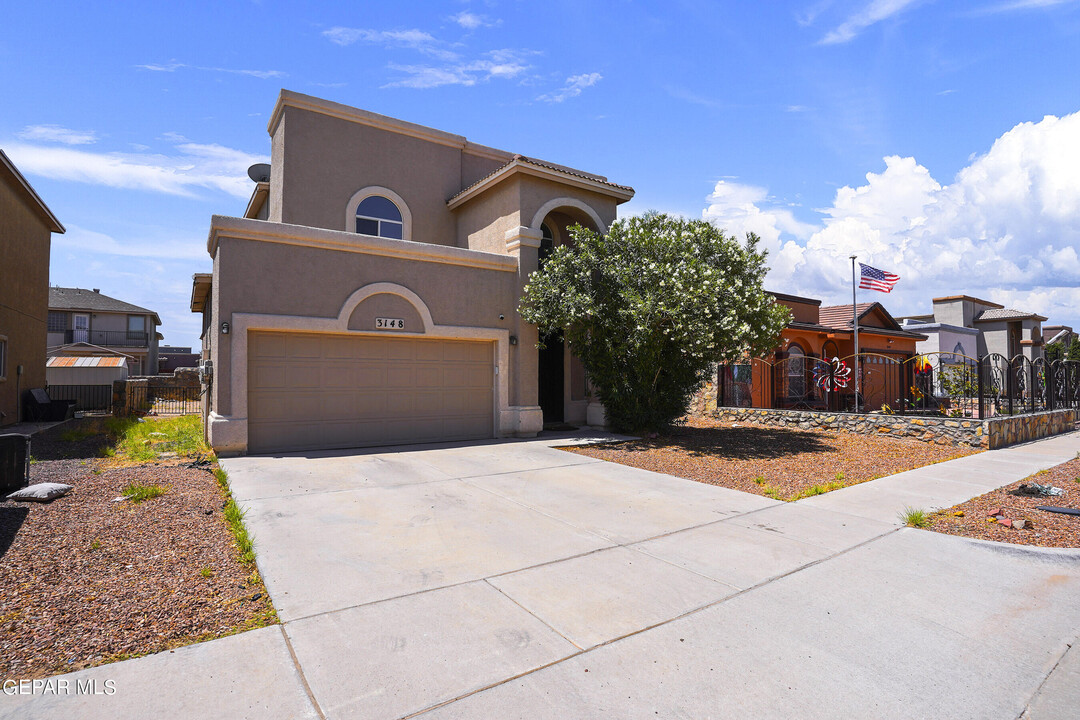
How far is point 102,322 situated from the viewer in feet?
139

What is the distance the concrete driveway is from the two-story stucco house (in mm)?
42806

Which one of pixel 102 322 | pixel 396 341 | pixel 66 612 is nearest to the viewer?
pixel 66 612

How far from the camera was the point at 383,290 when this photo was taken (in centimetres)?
1230

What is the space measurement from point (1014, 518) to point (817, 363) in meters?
14.3

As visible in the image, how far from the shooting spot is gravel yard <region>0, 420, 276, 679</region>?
376 cm

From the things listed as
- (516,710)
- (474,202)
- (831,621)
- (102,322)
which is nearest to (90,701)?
(516,710)

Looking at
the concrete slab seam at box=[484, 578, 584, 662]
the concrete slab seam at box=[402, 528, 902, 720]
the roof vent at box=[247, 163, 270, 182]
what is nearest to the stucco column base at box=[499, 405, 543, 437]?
the concrete slab seam at box=[402, 528, 902, 720]

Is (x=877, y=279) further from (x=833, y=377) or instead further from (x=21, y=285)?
(x=21, y=285)

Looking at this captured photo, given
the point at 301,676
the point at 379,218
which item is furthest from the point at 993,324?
the point at 301,676

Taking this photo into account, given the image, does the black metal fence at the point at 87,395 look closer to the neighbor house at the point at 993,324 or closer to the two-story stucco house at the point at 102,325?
the two-story stucco house at the point at 102,325

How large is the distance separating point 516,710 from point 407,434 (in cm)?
1017

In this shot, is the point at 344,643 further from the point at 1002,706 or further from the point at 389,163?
the point at 389,163

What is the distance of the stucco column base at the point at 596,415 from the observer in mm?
15610

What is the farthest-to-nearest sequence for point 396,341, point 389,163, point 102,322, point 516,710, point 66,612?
point 102,322 → point 389,163 → point 396,341 → point 66,612 → point 516,710
